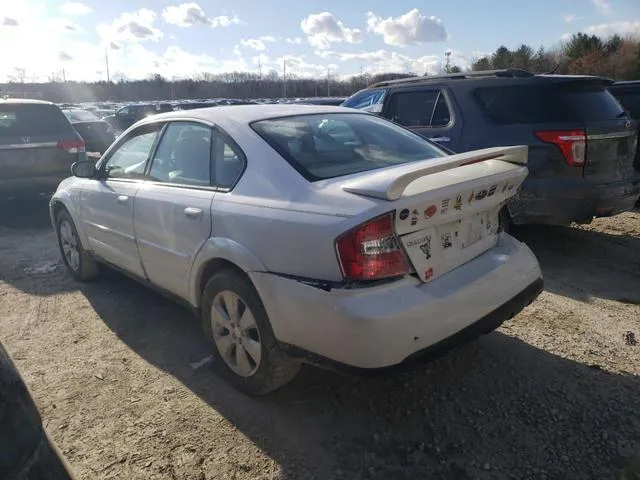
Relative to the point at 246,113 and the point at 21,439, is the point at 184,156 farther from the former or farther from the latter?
the point at 21,439

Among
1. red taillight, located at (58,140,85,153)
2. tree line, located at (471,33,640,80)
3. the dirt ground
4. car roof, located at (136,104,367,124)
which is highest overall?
tree line, located at (471,33,640,80)

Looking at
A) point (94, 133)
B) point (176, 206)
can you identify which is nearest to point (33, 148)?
point (176, 206)

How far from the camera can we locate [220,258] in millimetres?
2906

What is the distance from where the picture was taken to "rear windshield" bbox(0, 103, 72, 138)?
7.55 meters

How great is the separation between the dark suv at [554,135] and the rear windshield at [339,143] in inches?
65.2

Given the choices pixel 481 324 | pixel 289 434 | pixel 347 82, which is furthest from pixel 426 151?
pixel 347 82

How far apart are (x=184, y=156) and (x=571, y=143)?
3367 millimetres

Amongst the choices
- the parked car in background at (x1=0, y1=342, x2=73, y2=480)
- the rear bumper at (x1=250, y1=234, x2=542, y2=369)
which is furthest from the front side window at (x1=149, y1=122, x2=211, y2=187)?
the parked car in background at (x1=0, y1=342, x2=73, y2=480)

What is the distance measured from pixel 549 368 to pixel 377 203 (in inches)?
67.2

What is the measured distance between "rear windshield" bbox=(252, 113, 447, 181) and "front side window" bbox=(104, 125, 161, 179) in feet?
3.91

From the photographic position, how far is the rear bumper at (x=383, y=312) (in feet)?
7.44

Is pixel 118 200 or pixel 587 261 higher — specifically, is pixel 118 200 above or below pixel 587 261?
above

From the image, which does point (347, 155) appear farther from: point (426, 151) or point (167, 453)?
point (167, 453)

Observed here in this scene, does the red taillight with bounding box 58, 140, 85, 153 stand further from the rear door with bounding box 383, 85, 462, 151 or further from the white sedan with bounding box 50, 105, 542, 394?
the rear door with bounding box 383, 85, 462, 151
